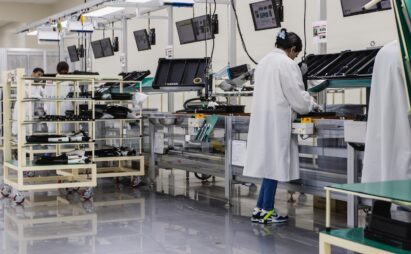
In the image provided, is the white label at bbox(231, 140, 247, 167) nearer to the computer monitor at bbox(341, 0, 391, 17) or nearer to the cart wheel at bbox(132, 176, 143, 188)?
the cart wheel at bbox(132, 176, 143, 188)

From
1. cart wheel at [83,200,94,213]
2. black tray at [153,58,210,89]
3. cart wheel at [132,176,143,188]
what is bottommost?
cart wheel at [83,200,94,213]

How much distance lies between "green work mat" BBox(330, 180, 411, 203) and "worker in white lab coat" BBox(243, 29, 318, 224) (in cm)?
240

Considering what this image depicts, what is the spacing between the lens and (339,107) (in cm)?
556

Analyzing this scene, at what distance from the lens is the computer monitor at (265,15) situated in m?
8.16

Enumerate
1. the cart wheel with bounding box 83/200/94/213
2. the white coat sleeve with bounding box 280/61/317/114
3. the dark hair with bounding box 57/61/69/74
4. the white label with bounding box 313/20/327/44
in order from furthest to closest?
the dark hair with bounding box 57/61/69/74 < the cart wheel with bounding box 83/200/94/213 < the white label with bounding box 313/20/327/44 < the white coat sleeve with bounding box 280/61/317/114

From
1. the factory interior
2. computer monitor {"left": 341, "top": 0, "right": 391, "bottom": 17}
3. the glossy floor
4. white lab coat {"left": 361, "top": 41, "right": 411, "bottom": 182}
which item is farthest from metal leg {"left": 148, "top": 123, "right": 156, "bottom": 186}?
white lab coat {"left": 361, "top": 41, "right": 411, "bottom": 182}

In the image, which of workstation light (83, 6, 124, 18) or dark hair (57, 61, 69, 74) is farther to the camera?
workstation light (83, 6, 124, 18)

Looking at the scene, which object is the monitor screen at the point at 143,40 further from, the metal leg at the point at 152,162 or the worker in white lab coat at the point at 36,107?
the metal leg at the point at 152,162

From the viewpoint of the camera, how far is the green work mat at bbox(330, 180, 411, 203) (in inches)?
83.7

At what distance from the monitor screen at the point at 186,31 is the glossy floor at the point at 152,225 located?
3.53m

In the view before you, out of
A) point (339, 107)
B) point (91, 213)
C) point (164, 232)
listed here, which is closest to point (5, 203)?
point (91, 213)

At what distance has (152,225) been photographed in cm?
518

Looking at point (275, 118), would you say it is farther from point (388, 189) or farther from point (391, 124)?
point (388, 189)

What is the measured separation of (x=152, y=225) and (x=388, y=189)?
3164 mm
